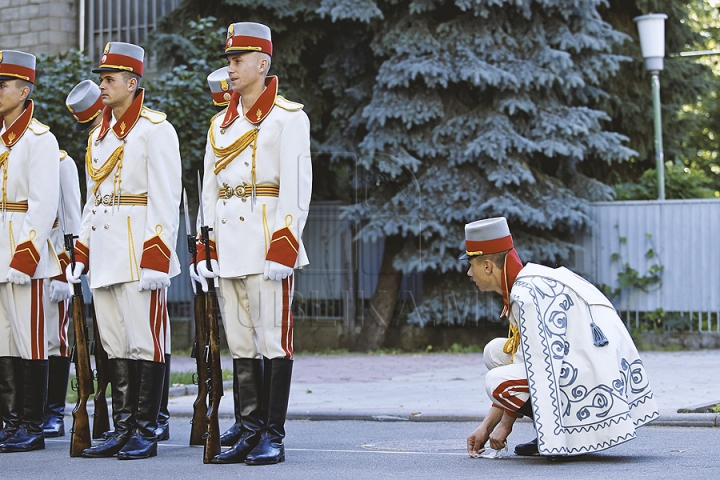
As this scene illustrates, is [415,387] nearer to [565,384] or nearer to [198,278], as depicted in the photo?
[198,278]

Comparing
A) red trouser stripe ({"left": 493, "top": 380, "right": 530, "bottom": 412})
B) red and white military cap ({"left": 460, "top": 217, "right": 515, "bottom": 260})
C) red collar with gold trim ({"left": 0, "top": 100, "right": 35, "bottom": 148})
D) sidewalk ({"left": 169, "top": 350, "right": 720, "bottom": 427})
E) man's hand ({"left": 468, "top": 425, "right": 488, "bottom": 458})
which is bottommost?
sidewalk ({"left": 169, "top": 350, "right": 720, "bottom": 427})

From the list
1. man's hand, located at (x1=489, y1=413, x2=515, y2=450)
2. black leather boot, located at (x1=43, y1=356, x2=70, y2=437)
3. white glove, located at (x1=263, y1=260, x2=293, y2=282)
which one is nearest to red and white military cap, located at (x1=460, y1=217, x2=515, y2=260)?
man's hand, located at (x1=489, y1=413, x2=515, y2=450)

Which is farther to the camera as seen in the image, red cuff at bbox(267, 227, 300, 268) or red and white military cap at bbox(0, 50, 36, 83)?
red and white military cap at bbox(0, 50, 36, 83)

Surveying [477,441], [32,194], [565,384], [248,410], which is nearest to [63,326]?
[32,194]

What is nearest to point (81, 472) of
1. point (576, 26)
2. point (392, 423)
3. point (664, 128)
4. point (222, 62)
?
point (392, 423)

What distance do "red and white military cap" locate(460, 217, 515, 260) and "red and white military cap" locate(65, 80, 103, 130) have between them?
11.4 ft

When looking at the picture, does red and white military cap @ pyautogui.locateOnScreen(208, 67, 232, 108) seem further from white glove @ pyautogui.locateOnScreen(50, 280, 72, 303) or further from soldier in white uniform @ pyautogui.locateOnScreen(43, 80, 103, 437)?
white glove @ pyautogui.locateOnScreen(50, 280, 72, 303)

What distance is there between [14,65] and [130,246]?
1848 mm

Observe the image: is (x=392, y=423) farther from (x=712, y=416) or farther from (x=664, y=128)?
(x=664, y=128)

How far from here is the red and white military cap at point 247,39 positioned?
7.25 m

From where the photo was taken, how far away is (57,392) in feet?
30.2

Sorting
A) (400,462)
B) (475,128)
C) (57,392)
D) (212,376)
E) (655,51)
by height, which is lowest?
(400,462)

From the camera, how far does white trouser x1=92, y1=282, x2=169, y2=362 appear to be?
7.49m

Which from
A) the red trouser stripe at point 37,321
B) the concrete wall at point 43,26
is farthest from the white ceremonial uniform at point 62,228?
the concrete wall at point 43,26
